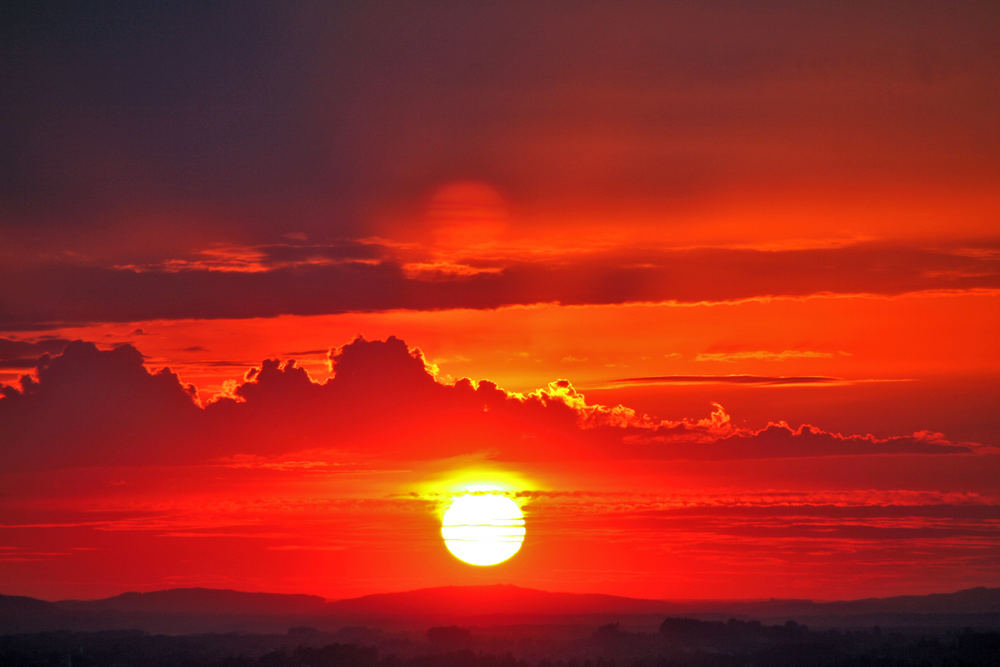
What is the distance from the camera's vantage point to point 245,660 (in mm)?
196875

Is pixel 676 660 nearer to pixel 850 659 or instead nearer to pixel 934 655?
pixel 850 659

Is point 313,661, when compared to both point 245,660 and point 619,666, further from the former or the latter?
point 619,666

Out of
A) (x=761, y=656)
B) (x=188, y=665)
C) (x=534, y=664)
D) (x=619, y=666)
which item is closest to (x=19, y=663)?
(x=188, y=665)

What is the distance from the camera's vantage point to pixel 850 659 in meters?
188

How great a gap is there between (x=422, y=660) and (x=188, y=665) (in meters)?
39.2

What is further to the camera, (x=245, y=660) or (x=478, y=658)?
(x=245, y=660)

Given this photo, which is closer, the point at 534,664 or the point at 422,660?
the point at 422,660

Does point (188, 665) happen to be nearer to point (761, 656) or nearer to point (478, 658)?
point (478, 658)

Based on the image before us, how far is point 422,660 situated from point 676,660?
3921cm

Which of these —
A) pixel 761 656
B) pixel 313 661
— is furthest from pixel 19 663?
pixel 761 656

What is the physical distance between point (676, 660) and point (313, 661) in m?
53.5

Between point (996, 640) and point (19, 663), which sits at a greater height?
point (996, 640)

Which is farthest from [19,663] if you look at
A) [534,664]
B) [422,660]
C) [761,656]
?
[761,656]

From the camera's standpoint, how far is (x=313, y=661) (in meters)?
188
